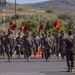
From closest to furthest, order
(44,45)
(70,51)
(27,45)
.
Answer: (70,51) → (27,45) → (44,45)

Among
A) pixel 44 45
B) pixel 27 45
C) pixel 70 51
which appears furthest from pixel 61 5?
pixel 70 51

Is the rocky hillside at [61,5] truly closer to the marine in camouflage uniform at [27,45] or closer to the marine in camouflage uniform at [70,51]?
the marine in camouflage uniform at [27,45]

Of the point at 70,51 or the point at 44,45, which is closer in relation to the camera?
the point at 70,51

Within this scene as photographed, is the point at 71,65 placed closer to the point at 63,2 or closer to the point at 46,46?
the point at 46,46

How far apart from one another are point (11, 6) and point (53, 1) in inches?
→ 1816

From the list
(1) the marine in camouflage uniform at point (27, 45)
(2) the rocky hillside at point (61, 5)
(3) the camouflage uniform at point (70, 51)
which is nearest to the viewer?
(3) the camouflage uniform at point (70, 51)

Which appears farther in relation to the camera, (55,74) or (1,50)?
(1,50)

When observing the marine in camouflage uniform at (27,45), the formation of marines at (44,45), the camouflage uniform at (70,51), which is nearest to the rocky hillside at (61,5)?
the formation of marines at (44,45)

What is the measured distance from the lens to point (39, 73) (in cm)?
2320

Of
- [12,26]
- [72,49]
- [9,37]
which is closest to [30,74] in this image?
[72,49]

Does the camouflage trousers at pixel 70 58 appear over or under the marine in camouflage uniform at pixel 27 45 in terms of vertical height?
over

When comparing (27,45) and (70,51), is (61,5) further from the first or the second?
(70,51)

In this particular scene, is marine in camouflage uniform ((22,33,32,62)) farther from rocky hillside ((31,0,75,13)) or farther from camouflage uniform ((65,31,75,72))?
rocky hillside ((31,0,75,13))

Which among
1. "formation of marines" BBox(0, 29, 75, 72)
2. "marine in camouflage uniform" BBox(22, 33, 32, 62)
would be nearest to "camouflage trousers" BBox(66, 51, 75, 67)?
"formation of marines" BBox(0, 29, 75, 72)
